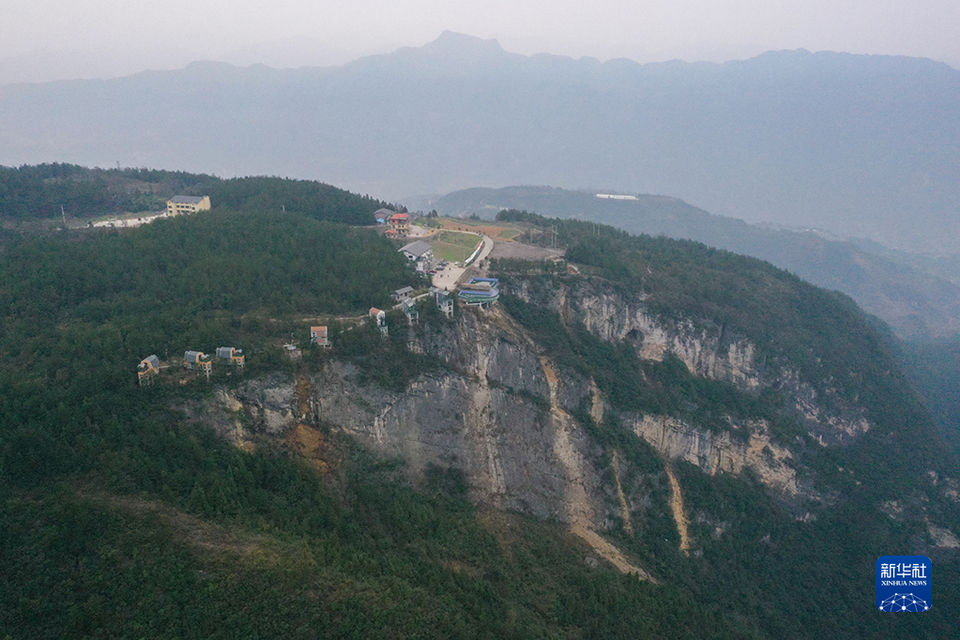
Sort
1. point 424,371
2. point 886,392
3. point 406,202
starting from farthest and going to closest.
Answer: point 406,202 < point 886,392 < point 424,371

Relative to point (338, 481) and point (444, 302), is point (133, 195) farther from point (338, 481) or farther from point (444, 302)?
point (338, 481)

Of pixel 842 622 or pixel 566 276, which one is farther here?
pixel 566 276

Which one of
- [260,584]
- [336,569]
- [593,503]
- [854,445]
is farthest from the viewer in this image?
[854,445]

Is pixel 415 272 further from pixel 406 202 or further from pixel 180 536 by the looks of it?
pixel 406 202

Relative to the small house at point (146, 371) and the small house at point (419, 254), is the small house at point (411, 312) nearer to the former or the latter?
the small house at point (419, 254)

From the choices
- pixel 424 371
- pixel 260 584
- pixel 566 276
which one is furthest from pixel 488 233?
pixel 260 584

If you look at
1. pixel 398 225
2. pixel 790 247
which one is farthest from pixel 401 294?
pixel 790 247

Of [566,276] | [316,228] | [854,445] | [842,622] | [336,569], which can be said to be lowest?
[842,622]
